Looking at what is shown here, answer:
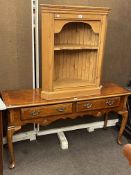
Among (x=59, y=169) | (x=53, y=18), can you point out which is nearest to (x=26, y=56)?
(x=53, y=18)

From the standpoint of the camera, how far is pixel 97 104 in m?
2.05

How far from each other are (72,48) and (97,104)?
0.58 m

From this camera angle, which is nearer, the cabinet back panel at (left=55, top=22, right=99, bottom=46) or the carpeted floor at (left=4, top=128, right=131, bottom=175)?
the carpeted floor at (left=4, top=128, right=131, bottom=175)

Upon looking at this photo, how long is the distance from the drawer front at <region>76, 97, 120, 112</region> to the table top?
0.16 feet

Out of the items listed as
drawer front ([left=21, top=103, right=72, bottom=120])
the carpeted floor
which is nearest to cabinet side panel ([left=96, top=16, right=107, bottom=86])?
drawer front ([left=21, top=103, right=72, bottom=120])

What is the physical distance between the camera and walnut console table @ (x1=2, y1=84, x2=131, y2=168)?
5.89ft

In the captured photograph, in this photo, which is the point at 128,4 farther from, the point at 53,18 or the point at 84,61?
the point at 53,18

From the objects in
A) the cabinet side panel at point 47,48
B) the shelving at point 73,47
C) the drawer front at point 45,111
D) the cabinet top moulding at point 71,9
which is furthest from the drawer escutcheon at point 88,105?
the cabinet top moulding at point 71,9

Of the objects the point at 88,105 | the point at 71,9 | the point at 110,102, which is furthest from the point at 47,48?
the point at 110,102

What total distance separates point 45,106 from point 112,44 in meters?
1.13

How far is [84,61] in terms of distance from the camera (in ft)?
7.24

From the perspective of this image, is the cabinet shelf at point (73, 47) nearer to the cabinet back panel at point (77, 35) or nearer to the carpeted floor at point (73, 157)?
the cabinet back panel at point (77, 35)

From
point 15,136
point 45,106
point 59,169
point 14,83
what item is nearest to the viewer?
point 45,106

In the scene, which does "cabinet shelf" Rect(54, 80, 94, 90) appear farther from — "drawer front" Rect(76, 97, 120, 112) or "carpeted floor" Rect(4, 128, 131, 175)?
"carpeted floor" Rect(4, 128, 131, 175)
